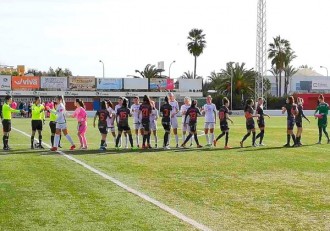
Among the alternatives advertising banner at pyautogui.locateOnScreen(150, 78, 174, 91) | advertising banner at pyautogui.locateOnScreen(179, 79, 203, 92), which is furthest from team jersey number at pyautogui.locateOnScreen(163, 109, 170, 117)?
advertising banner at pyautogui.locateOnScreen(179, 79, 203, 92)

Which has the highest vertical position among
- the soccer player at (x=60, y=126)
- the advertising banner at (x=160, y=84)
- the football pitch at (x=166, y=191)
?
the advertising banner at (x=160, y=84)

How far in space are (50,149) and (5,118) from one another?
233 centimetres

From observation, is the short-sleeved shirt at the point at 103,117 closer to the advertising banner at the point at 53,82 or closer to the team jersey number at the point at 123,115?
the team jersey number at the point at 123,115

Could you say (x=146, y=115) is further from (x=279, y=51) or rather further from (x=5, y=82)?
(x=279, y=51)

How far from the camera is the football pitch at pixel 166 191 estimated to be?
8.78 metres

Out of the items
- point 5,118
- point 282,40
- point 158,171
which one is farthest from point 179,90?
point 158,171

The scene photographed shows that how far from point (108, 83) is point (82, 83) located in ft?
13.0

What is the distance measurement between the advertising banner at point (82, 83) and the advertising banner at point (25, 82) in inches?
206

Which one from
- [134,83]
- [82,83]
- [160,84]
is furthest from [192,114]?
[160,84]

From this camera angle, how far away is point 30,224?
27.9 ft

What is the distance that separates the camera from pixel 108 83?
94.7 metres

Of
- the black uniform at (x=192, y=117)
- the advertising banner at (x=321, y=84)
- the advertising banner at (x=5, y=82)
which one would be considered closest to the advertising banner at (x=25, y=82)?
the advertising banner at (x=5, y=82)

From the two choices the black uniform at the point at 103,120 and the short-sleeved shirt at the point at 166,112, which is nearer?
the black uniform at the point at 103,120

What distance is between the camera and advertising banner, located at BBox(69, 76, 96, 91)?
306ft
